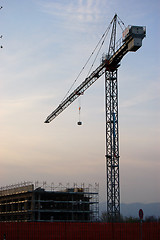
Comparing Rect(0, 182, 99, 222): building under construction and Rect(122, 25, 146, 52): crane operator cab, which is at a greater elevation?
Rect(122, 25, 146, 52): crane operator cab

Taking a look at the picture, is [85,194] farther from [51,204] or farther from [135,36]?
[135,36]

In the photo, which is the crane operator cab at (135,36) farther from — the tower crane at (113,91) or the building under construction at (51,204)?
the building under construction at (51,204)

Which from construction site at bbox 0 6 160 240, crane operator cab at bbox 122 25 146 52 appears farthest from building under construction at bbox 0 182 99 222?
crane operator cab at bbox 122 25 146 52

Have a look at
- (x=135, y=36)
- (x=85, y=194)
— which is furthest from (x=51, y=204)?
(x=135, y=36)

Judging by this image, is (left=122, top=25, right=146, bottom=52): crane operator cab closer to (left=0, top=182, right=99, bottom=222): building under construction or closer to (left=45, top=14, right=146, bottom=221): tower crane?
(left=45, top=14, right=146, bottom=221): tower crane

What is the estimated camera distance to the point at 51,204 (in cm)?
8325

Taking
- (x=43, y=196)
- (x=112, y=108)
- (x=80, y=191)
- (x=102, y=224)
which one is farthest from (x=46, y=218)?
(x=102, y=224)

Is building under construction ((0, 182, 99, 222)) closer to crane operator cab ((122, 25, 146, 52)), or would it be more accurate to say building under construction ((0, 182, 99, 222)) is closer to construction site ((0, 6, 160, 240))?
construction site ((0, 6, 160, 240))

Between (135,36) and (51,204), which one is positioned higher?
(135,36)

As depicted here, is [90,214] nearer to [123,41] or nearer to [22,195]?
[22,195]

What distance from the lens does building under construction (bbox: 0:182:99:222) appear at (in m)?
79.5

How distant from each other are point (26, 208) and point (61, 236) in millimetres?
52136

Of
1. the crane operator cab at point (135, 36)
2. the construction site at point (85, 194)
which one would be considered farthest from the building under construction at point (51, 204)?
the crane operator cab at point (135, 36)

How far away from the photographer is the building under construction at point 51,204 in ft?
261
